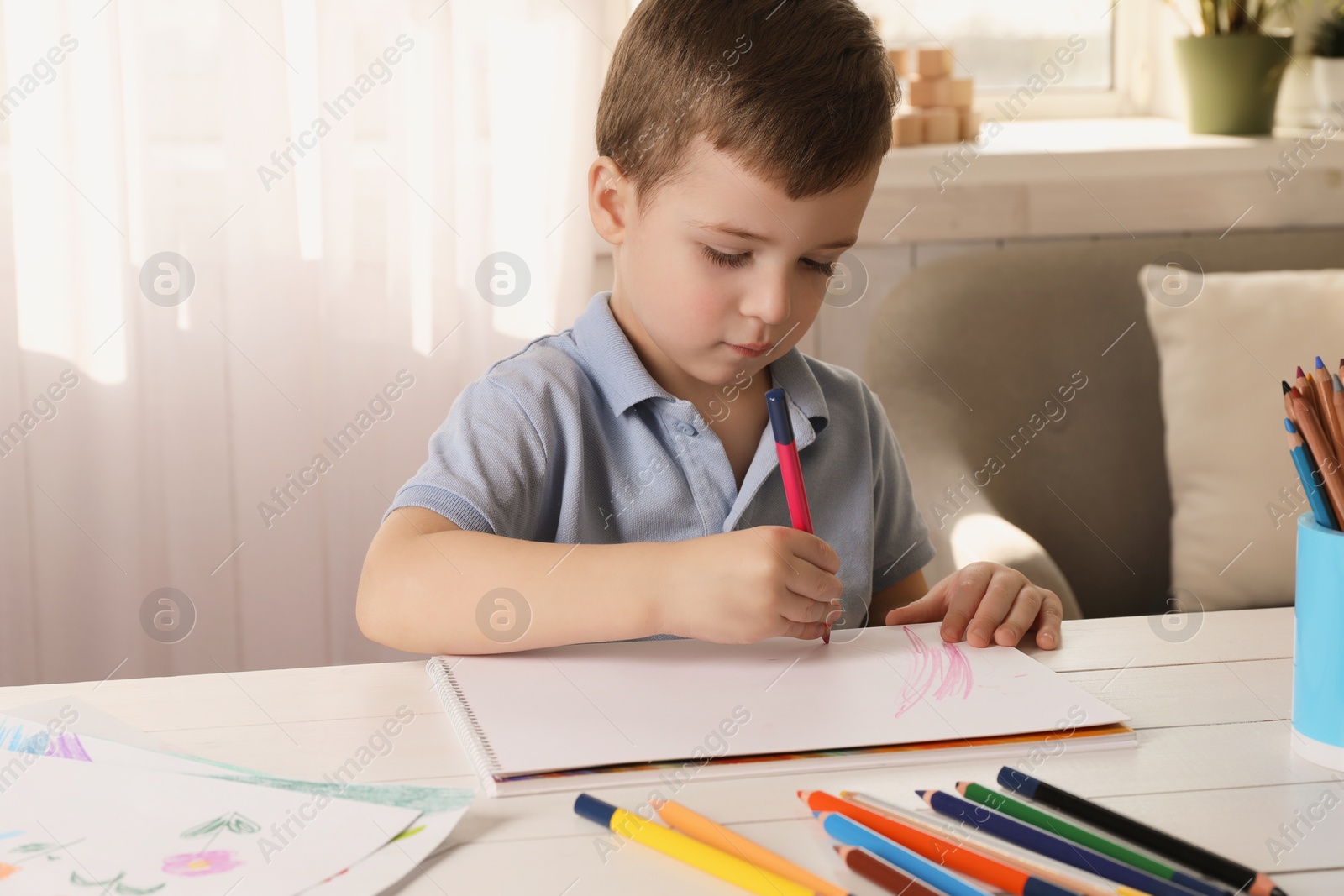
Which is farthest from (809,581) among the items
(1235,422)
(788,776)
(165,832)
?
(1235,422)

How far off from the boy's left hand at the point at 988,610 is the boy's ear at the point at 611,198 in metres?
0.38

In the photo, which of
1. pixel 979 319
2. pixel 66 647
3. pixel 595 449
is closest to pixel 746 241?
pixel 595 449

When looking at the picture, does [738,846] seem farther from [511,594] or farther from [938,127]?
[938,127]

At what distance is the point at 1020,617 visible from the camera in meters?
0.81

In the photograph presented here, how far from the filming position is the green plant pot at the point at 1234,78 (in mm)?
1924

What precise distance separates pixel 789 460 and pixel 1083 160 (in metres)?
1.29

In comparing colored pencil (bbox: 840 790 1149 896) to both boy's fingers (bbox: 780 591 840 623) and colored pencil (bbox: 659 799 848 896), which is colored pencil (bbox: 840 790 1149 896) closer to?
colored pencil (bbox: 659 799 848 896)

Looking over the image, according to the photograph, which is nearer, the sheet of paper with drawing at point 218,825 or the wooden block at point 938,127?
the sheet of paper with drawing at point 218,825

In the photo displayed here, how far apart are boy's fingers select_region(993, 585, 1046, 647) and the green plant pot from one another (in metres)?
1.44

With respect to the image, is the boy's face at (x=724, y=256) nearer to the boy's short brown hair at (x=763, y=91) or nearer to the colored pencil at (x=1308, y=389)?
the boy's short brown hair at (x=763, y=91)

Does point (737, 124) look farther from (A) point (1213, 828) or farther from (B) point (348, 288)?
(B) point (348, 288)

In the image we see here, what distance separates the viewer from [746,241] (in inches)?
33.9

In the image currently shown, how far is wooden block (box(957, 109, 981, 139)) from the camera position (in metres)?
1.92

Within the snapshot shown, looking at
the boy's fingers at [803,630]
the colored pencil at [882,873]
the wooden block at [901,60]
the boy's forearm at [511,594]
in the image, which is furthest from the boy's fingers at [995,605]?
the wooden block at [901,60]
